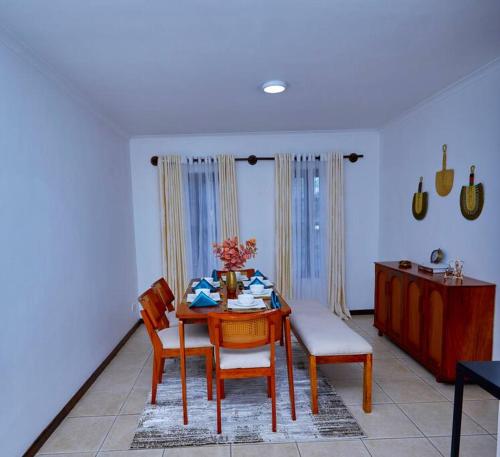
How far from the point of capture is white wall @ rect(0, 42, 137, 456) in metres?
1.77

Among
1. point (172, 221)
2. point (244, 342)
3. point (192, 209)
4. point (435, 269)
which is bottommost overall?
point (244, 342)

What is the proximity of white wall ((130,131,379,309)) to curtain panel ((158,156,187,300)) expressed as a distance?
16 cm

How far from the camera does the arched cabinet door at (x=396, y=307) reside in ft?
10.2

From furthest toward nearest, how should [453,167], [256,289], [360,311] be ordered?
[360,311] < [453,167] < [256,289]

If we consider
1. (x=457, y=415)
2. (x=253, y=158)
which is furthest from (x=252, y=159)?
(x=457, y=415)

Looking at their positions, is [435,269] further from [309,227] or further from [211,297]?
[211,297]

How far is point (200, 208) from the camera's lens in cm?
414

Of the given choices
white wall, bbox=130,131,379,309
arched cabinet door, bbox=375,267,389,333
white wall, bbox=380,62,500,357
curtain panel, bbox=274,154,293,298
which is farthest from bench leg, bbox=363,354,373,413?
white wall, bbox=130,131,379,309

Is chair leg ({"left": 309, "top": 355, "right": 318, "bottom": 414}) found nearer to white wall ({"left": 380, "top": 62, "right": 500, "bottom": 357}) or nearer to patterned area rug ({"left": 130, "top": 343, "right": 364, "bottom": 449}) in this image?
patterned area rug ({"left": 130, "top": 343, "right": 364, "bottom": 449})

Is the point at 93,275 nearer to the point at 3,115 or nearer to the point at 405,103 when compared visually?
the point at 3,115

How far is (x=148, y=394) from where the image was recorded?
2.51 meters

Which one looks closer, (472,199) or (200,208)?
(472,199)

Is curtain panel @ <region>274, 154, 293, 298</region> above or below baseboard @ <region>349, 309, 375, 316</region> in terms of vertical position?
above

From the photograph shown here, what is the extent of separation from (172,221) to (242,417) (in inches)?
100
